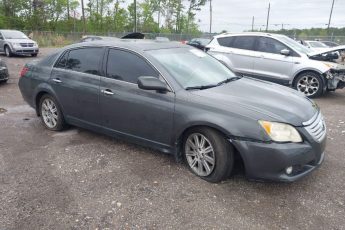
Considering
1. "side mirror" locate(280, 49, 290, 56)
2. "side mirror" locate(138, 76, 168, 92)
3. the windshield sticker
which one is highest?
the windshield sticker

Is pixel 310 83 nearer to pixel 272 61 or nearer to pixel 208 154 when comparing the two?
pixel 272 61

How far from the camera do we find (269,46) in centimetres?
944

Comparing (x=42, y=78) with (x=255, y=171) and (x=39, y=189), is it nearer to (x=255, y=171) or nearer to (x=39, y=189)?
(x=39, y=189)

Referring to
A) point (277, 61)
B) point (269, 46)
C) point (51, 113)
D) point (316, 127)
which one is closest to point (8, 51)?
point (269, 46)

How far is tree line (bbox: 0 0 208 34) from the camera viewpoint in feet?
169

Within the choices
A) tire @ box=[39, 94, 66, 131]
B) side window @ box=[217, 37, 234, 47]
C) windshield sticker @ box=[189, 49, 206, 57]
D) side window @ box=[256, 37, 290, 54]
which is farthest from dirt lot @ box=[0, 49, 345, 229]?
side window @ box=[217, 37, 234, 47]

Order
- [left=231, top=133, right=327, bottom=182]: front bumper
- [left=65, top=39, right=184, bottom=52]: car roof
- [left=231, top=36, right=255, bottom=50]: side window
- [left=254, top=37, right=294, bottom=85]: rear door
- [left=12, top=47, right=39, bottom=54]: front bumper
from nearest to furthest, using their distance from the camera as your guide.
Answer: [left=231, top=133, right=327, bottom=182]: front bumper < [left=65, top=39, right=184, bottom=52]: car roof < [left=254, top=37, right=294, bottom=85]: rear door < [left=231, top=36, right=255, bottom=50]: side window < [left=12, top=47, right=39, bottom=54]: front bumper

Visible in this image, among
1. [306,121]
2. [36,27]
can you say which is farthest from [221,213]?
[36,27]

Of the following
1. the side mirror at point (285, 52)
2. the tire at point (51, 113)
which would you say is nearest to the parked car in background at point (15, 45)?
the tire at point (51, 113)

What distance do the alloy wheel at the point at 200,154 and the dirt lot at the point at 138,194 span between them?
0.49 ft

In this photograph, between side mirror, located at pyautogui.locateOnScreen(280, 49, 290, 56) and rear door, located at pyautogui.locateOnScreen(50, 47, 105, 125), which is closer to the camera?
rear door, located at pyautogui.locateOnScreen(50, 47, 105, 125)

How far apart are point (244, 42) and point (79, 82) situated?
247 inches

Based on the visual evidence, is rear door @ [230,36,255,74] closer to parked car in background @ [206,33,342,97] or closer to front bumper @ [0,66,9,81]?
parked car in background @ [206,33,342,97]

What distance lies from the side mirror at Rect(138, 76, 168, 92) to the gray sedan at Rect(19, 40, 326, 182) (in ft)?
0.04
